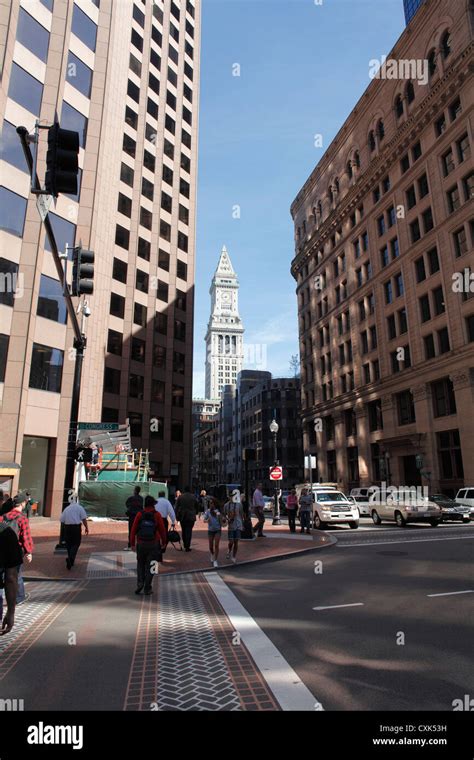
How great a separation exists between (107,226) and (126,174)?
27.6 feet

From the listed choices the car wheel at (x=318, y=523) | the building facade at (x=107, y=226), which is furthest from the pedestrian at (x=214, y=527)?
the building facade at (x=107, y=226)

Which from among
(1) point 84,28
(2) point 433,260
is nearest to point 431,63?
(2) point 433,260

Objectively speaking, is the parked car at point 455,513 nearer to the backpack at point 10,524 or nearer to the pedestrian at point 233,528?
the pedestrian at point 233,528

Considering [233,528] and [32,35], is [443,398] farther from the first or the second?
[32,35]

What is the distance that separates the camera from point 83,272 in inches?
376

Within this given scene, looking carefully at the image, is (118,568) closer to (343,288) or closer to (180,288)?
(180,288)

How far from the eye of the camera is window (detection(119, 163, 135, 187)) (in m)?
46.7

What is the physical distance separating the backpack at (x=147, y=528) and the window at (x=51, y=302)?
841 inches

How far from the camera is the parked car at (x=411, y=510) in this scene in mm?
21688

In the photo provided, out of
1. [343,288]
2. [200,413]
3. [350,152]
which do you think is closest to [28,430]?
[343,288]

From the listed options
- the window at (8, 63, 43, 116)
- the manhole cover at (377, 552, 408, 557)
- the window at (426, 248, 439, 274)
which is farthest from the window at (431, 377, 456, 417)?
the window at (8, 63, 43, 116)

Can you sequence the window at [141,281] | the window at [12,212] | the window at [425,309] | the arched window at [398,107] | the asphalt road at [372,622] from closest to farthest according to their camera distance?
the asphalt road at [372,622] < the window at [12,212] < the window at [425,309] < the arched window at [398,107] < the window at [141,281]
